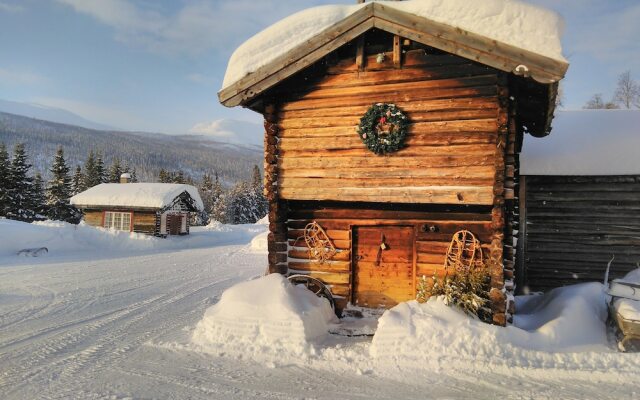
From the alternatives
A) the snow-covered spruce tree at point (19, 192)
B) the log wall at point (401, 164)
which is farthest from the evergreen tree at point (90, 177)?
the log wall at point (401, 164)

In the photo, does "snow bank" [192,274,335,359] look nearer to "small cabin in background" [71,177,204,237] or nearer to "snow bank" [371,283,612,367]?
"snow bank" [371,283,612,367]

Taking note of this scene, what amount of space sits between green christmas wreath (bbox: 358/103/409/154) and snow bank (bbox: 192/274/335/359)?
3.48 m

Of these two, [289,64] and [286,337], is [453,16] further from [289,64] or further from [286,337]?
[286,337]

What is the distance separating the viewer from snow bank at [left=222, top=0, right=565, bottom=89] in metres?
7.75

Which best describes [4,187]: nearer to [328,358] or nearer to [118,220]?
[118,220]

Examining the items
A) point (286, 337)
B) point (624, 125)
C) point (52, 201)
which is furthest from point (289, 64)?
point (52, 201)

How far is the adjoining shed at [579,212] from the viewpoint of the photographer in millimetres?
11898

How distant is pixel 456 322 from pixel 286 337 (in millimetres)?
3005

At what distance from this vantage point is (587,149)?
41.6 ft

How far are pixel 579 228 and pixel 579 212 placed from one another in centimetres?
46

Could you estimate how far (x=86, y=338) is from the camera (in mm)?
8242

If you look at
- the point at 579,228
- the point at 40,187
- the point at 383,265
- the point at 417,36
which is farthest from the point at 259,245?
the point at 40,187

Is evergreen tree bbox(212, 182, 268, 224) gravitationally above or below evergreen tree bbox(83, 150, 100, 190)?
below

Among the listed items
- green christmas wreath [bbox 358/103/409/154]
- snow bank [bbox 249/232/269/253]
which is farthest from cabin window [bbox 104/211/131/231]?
green christmas wreath [bbox 358/103/409/154]
